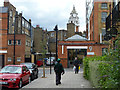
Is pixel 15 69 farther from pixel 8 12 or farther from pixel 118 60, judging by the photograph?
pixel 8 12

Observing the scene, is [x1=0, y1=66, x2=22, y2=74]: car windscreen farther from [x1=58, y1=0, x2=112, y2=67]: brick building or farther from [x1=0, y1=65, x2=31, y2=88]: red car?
[x1=58, y1=0, x2=112, y2=67]: brick building

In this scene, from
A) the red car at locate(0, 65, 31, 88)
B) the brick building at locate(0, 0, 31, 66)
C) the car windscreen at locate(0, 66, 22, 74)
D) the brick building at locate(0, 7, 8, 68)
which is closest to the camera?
the red car at locate(0, 65, 31, 88)

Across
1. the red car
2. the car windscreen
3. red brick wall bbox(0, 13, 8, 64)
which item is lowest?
the red car

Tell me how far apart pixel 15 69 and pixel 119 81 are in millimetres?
9839

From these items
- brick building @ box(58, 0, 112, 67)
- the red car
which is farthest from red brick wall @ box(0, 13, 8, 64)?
the red car

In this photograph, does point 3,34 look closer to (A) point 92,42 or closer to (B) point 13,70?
(A) point 92,42

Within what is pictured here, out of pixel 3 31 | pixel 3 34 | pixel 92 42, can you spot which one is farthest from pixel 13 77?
pixel 3 31

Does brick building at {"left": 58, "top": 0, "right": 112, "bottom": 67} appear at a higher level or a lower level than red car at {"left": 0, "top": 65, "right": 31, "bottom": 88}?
higher

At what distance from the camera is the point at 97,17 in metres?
38.6

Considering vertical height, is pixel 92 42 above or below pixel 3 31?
below

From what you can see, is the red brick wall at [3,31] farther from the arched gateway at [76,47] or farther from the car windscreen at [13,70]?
the car windscreen at [13,70]

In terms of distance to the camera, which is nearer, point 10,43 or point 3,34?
point 10,43

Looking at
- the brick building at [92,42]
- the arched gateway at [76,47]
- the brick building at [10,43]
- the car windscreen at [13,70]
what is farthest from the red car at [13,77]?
the brick building at [10,43]

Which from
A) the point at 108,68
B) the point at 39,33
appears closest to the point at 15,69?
the point at 108,68
